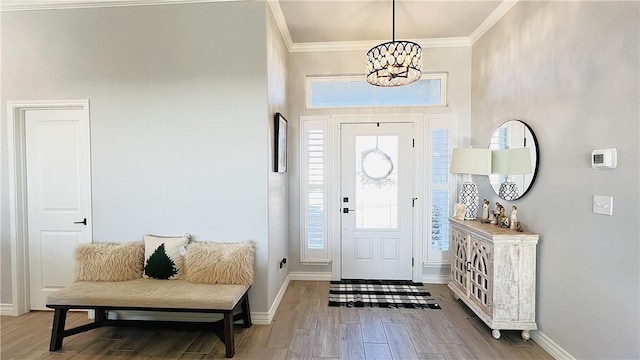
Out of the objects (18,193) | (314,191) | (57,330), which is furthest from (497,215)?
(18,193)

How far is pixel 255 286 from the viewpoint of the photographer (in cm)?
271

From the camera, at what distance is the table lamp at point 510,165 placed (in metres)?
2.51

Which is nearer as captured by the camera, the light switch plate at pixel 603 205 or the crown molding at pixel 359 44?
the light switch plate at pixel 603 205

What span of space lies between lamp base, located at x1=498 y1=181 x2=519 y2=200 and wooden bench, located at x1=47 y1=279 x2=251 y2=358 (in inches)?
102

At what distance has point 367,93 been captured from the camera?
12.3 feet

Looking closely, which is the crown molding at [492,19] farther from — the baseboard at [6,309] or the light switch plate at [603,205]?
the baseboard at [6,309]

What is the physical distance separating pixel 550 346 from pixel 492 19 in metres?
3.15

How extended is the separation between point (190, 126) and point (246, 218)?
101 centimetres

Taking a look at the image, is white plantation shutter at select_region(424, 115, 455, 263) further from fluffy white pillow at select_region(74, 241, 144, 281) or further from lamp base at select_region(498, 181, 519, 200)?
fluffy white pillow at select_region(74, 241, 144, 281)

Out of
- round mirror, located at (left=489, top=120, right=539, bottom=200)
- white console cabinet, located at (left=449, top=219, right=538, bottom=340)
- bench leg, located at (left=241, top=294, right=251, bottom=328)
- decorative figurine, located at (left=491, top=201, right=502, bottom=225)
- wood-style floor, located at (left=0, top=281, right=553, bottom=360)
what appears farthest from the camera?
decorative figurine, located at (left=491, top=201, right=502, bottom=225)

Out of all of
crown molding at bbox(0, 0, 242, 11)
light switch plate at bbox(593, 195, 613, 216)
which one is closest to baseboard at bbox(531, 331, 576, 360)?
light switch plate at bbox(593, 195, 613, 216)

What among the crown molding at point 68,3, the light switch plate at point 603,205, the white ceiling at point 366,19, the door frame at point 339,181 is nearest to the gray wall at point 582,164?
the light switch plate at point 603,205

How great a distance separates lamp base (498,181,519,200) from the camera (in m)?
2.68

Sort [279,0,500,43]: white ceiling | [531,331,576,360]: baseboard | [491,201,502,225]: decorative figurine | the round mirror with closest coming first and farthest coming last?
1. [531,331,576,360]: baseboard
2. the round mirror
3. [491,201,502,225]: decorative figurine
4. [279,0,500,43]: white ceiling
